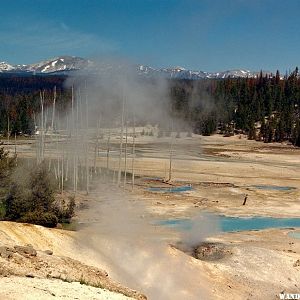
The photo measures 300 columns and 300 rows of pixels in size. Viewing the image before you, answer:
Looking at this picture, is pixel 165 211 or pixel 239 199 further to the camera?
pixel 239 199

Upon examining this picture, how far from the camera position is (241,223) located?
29656 millimetres

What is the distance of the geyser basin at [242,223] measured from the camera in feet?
91.9

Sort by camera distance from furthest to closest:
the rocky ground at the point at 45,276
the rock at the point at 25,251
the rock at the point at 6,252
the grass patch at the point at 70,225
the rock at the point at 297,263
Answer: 1. the grass patch at the point at 70,225
2. the rock at the point at 297,263
3. the rock at the point at 25,251
4. the rock at the point at 6,252
5. the rocky ground at the point at 45,276

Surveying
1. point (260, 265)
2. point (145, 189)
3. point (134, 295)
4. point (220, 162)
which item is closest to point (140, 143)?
point (220, 162)

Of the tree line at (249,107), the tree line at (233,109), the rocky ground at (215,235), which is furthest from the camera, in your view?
the tree line at (249,107)

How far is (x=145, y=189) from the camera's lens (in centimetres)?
3947

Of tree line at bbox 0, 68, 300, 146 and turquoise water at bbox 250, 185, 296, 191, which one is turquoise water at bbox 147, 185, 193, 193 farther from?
tree line at bbox 0, 68, 300, 146

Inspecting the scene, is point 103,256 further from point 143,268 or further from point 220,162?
point 220,162

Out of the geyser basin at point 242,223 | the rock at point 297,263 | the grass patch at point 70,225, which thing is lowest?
the geyser basin at point 242,223

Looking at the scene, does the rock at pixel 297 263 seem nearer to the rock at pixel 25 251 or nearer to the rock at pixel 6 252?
the rock at pixel 25 251

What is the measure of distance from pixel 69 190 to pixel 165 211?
8655 millimetres

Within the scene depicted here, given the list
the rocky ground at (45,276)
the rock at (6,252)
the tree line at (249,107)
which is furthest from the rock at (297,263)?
the tree line at (249,107)

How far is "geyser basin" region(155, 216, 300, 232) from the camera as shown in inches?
1102

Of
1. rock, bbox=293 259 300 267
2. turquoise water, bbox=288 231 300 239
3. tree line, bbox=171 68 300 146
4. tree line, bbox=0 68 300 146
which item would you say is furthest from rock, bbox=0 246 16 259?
tree line, bbox=171 68 300 146
